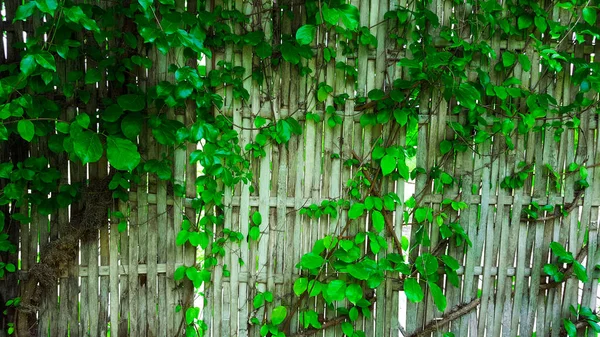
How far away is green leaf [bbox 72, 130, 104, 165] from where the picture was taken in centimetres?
152

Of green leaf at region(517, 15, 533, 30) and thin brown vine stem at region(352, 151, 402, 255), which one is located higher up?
green leaf at region(517, 15, 533, 30)

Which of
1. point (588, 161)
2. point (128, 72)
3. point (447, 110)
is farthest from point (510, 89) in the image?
point (128, 72)

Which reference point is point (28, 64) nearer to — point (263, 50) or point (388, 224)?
point (263, 50)

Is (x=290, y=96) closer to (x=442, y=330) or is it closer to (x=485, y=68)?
(x=485, y=68)

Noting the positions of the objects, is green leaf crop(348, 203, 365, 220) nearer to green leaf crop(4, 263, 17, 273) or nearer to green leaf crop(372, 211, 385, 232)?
green leaf crop(372, 211, 385, 232)

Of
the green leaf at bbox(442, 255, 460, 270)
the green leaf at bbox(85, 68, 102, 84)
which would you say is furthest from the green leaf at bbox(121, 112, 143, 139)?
the green leaf at bbox(442, 255, 460, 270)

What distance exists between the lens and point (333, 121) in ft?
7.11

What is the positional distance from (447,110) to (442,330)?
1145 millimetres

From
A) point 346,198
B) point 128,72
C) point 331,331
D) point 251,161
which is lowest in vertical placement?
point 331,331

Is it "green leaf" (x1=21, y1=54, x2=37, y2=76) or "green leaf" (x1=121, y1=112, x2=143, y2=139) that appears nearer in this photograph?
"green leaf" (x1=21, y1=54, x2=37, y2=76)

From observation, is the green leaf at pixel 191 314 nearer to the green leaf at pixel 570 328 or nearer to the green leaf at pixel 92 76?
the green leaf at pixel 92 76

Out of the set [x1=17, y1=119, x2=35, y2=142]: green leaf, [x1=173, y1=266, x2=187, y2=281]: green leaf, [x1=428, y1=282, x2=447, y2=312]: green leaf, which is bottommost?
[x1=428, y1=282, x2=447, y2=312]: green leaf

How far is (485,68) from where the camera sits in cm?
224

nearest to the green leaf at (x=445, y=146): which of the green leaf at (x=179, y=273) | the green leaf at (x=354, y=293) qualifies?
the green leaf at (x=354, y=293)
